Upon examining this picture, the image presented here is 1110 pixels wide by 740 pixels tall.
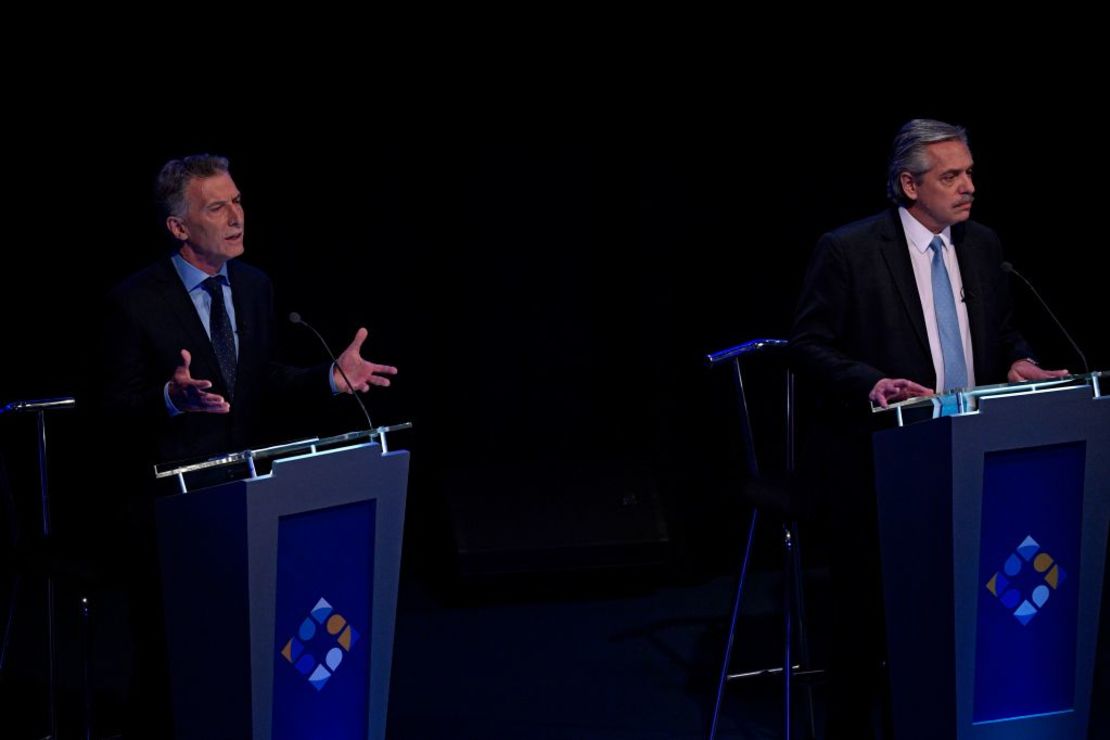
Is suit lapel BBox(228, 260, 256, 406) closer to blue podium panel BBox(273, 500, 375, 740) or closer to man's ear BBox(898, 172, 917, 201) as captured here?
blue podium panel BBox(273, 500, 375, 740)

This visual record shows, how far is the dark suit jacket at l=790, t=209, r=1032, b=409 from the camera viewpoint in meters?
3.52

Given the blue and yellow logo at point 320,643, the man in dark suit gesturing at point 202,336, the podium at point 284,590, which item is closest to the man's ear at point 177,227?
the man in dark suit gesturing at point 202,336

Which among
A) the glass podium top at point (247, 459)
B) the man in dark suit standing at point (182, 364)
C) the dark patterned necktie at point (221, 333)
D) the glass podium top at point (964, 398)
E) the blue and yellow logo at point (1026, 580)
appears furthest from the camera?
the dark patterned necktie at point (221, 333)

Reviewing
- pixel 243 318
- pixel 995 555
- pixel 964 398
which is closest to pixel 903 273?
pixel 964 398

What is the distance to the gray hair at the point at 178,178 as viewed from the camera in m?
3.51

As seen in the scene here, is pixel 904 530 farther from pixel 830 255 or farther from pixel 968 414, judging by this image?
pixel 830 255

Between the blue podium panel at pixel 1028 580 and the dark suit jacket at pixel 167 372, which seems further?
the dark suit jacket at pixel 167 372

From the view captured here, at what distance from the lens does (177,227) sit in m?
3.52

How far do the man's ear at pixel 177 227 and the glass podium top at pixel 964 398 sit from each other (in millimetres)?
1757

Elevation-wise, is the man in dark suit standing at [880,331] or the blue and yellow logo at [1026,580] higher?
the man in dark suit standing at [880,331]

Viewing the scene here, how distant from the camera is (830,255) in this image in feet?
11.7

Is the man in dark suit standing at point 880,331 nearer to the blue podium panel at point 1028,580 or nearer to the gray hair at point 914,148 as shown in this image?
the gray hair at point 914,148

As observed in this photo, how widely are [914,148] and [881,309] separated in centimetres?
43

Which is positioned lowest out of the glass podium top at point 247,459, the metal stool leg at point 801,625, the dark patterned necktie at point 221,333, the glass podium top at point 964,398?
the metal stool leg at point 801,625
